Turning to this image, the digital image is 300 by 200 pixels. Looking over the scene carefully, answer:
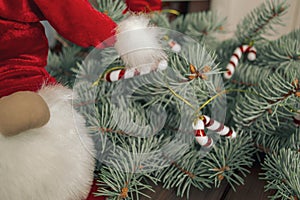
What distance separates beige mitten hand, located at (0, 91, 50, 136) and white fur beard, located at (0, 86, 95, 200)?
0.05ft

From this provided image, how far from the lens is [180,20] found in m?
0.61

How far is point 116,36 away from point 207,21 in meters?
0.29

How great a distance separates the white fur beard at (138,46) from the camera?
1.16ft

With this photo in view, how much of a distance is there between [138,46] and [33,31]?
15 centimetres

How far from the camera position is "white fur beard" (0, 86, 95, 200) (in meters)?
0.29

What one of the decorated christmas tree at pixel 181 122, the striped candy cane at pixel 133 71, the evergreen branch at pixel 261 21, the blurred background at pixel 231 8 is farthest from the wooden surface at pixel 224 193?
the blurred background at pixel 231 8

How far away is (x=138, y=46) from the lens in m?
0.35

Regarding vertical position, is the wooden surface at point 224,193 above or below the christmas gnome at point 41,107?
below

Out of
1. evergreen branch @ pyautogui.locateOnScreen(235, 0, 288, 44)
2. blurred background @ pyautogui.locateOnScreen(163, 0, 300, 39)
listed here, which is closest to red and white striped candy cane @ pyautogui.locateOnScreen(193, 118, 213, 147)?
evergreen branch @ pyautogui.locateOnScreen(235, 0, 288, 44)

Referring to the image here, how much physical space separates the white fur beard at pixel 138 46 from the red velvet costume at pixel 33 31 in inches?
0.7

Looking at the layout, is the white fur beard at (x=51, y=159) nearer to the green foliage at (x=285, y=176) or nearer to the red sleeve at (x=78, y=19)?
the red sleeve at (x=78, y=19)

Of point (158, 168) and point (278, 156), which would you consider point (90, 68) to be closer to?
point (158, 168)

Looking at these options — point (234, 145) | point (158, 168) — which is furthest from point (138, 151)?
point (234, 145)

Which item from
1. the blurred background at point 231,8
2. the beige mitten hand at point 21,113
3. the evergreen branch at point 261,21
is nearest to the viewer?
the beige mitten hand at point 21,113
